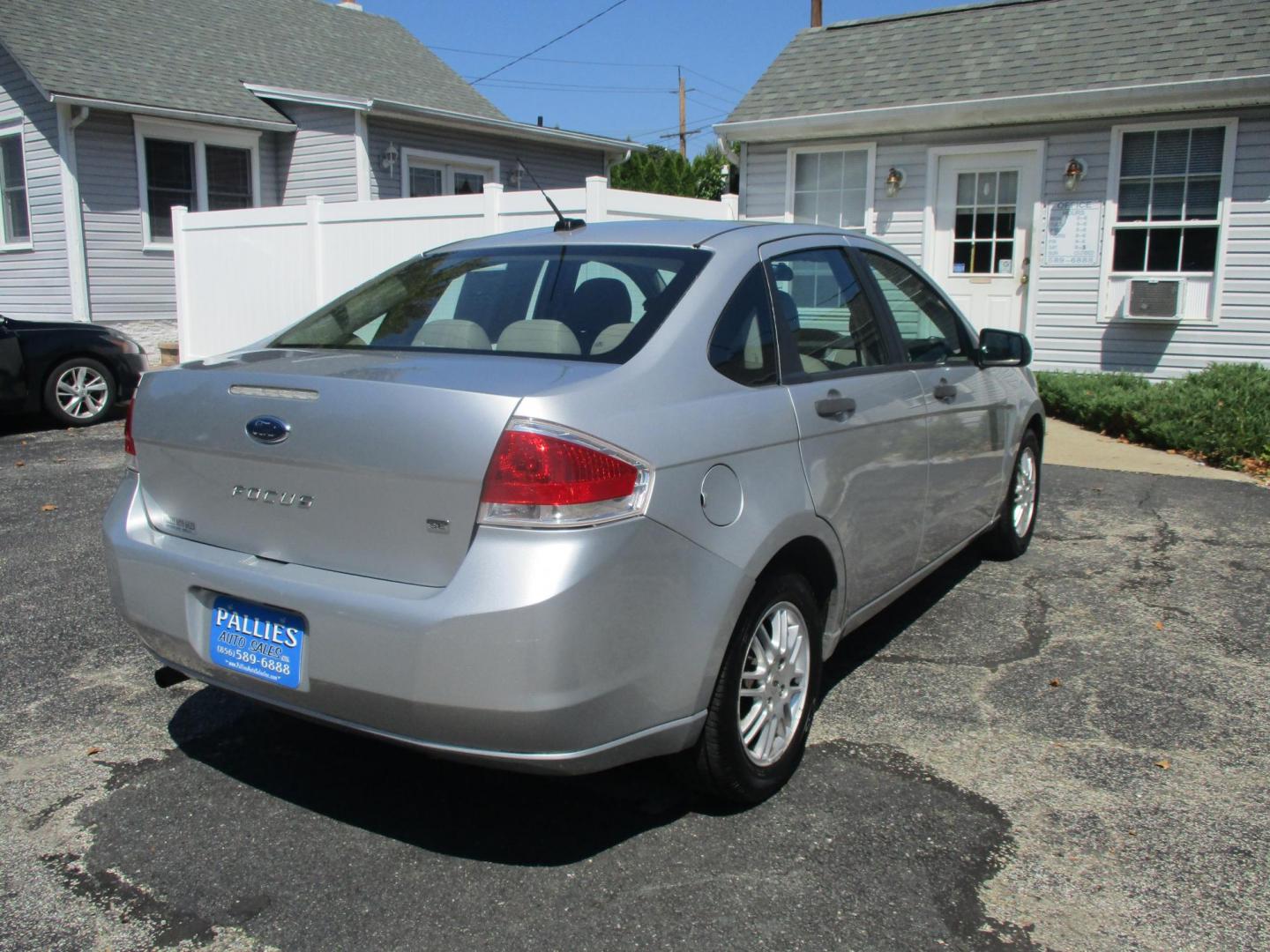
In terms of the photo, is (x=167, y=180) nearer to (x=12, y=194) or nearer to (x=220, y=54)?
(x=12, y=194)

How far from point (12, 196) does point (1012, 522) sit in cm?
1472

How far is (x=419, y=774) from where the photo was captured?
134 inches

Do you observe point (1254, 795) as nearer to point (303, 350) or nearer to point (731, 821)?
point (731, 821)

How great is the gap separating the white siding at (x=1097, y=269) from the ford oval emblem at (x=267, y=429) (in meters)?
10.6

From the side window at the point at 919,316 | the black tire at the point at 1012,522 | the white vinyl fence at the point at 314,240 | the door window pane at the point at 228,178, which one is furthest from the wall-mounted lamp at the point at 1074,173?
the door window pane at the point at 228,178

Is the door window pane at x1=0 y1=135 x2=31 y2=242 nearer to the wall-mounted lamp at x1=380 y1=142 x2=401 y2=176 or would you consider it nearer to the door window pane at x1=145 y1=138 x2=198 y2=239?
the door window pane at x1=145 y1=138 x2=198 y2=239

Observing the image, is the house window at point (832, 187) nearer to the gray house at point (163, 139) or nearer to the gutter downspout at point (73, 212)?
the gray house at point (163, 139)

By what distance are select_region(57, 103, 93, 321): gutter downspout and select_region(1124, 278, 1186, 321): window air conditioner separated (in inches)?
489

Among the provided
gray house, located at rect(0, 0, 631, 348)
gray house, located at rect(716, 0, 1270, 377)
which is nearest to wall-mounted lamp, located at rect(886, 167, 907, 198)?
gray house, located at rect(716, 0, 1270, 377)

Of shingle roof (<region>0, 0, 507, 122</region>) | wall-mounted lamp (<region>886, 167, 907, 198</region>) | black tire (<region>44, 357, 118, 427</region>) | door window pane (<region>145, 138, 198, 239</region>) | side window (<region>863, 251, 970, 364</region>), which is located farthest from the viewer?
door window pane (<region>145, 138, 198, 239</region>)

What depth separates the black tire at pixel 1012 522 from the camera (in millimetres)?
5590

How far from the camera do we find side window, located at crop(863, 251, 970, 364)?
427cm

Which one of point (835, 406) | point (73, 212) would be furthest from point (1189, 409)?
point (73, 212)

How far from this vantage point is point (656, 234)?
358 centimetres
